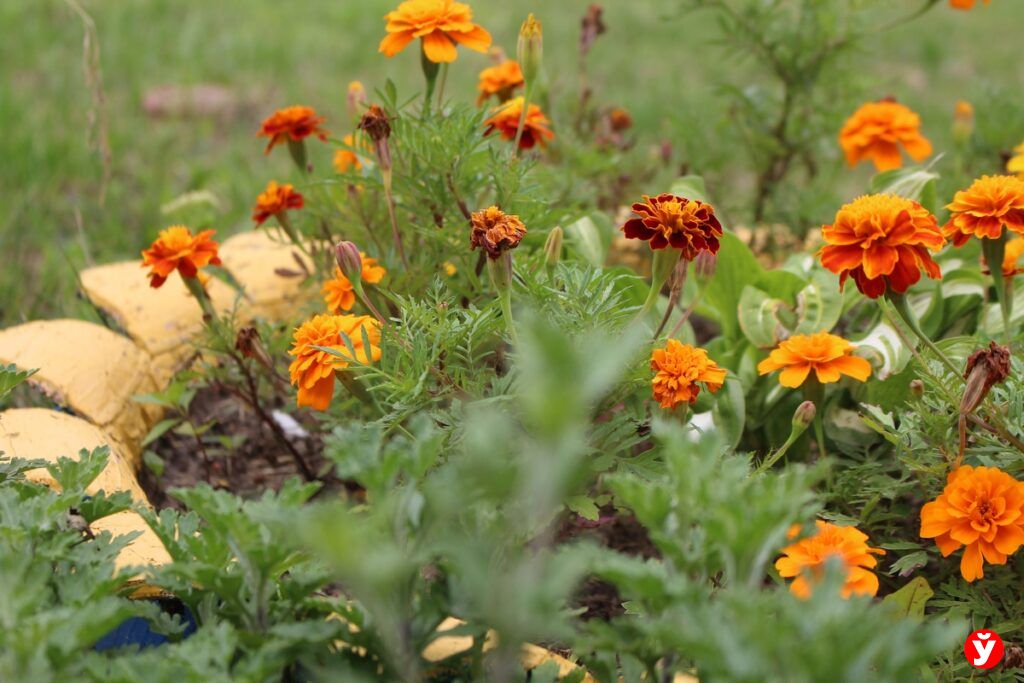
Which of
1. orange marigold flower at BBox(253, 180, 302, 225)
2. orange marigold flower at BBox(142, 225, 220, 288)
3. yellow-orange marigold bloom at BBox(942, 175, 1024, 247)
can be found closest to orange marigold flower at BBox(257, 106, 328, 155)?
orange marigold flower at BBox(253, 180, 302, 225)

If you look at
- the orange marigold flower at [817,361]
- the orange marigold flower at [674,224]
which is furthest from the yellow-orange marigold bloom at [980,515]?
the orange marigold flower at [674,224]

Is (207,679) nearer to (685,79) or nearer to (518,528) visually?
(518,528)

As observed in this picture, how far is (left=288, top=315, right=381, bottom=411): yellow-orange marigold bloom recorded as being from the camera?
1438mm

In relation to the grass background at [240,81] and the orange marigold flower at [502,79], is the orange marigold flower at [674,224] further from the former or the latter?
the grass background at [240,81]

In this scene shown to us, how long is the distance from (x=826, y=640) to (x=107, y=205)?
9.61ft

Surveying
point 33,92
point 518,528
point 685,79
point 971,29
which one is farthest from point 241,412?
point 971,29

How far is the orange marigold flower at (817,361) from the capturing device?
1.48 m

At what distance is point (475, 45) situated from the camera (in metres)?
1.68

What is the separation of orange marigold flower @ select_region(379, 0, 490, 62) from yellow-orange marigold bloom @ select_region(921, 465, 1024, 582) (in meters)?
0.96

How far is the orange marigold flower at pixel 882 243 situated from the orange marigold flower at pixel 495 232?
40 cm

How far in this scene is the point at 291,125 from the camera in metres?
1.88

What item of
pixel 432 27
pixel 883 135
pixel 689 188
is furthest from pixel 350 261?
pixel 883 135

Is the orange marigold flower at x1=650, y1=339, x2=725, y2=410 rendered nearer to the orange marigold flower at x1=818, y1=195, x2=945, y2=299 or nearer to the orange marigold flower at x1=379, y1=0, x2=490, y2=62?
the orange marigold flower at x1=818, y1=195, x2=945, y2=299

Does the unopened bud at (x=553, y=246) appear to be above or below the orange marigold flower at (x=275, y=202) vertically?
above
